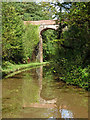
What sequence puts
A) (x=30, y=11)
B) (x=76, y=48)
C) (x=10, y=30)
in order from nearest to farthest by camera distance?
(x=76, y=48)
(x=10, y=30)
(x=30, y=11)

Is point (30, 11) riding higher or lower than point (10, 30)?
higher

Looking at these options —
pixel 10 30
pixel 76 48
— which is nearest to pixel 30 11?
pixel 10 30

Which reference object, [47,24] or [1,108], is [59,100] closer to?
[1,108]

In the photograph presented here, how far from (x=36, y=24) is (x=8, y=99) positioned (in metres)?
23.2

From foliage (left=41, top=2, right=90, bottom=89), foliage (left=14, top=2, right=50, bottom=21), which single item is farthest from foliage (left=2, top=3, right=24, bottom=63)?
foliage (left=14, top=2, right=50, bottom=21)

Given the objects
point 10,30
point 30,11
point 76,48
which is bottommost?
point 76,48

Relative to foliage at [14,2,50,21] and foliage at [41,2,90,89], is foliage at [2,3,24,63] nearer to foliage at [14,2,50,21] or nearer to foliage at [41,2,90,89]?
foliage at [41,2,90,89]

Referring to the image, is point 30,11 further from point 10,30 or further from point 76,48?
point 76,48

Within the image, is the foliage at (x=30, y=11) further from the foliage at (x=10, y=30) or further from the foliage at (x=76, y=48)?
the foliage at (x=76, y=48)

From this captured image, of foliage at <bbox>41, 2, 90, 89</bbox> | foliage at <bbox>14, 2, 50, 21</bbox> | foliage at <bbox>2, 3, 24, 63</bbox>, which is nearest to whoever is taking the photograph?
foliage at <bbox>41, 2, 90, 89</bbox>

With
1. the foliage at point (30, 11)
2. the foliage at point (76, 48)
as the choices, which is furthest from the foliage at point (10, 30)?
the foliage at point (30, 11)

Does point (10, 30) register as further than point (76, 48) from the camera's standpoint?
Yes

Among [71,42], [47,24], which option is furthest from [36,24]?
[71,42]

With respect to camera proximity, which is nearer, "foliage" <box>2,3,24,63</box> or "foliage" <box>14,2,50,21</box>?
"foliage" <box>2,3,24,63</box>
